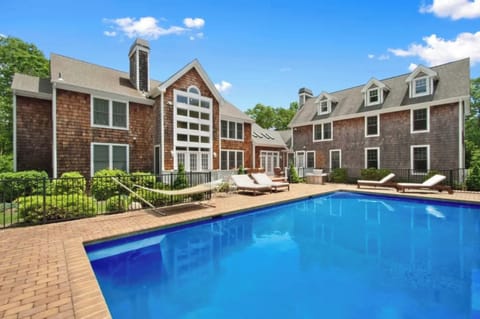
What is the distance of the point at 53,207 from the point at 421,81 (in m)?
20.9

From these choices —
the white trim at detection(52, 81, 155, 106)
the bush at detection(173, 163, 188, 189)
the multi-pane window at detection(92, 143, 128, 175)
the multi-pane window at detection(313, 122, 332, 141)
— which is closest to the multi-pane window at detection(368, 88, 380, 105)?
the multi-pane window at detection(313, 122, 332, 141)

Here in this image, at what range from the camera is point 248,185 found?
39.7 feet

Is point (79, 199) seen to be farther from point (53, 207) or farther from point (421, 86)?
point (421, 86)

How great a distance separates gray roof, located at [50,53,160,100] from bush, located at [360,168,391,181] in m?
16.3

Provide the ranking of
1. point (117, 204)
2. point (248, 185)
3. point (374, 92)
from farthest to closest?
point (374, 92), point (248, 185), point (117, 204)

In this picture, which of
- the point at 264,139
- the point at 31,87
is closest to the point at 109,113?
the point at 31,87

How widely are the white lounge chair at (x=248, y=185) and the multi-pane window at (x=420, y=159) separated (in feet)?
34.8

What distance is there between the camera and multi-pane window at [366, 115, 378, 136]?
1693 cm

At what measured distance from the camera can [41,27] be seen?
10.4 metres

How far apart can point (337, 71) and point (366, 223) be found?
13295mm

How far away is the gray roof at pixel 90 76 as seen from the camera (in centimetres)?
1133

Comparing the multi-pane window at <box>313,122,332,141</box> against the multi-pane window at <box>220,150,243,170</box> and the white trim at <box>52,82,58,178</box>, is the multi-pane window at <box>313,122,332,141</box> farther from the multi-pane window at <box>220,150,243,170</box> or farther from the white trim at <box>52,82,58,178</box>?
the white trim at <box>52,82,58,178</box>

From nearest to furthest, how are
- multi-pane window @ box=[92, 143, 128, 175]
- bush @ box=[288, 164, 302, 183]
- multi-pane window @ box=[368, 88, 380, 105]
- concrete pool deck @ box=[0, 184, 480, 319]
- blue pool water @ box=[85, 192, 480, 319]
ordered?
concrete pool deck @ box=[0, 184, 480, 319] → blue pool water @ box=[85, 192, 480, 319] → multi-pane window @ box=[92, 143, 128, 175] → multi-pane window @ box=[368, 88, 380, 105] → bush @ box=[288, 164, 302, 183]

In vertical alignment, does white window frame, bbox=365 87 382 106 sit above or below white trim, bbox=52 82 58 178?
above
